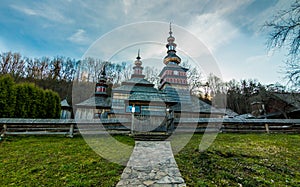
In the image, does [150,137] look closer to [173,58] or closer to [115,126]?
[115,126]

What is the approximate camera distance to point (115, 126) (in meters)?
9.96

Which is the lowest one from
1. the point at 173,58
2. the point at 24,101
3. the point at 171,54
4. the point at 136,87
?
the point at 24,101

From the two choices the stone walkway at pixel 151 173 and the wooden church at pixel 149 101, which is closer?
the stone walkway at pixel 151 173

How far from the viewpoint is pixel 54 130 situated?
29.2 ft

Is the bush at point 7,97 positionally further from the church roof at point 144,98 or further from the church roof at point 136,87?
the church roof at point 136,87

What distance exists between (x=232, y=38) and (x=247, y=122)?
241 inches

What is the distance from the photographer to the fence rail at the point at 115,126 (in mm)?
8320

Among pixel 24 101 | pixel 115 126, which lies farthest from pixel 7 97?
pixel 115 126

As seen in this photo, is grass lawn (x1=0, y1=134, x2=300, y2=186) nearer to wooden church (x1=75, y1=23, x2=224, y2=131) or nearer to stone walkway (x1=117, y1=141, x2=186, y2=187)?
stone walkway (x1=117, y1=141, x2=186, y2=187)

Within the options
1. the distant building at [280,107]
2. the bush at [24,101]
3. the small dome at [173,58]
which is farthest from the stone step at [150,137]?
the distant building at [280,107]

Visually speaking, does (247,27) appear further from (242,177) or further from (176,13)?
(242,177)

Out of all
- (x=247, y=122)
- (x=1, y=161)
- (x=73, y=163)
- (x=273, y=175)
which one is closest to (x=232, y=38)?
(x=247, y=122)

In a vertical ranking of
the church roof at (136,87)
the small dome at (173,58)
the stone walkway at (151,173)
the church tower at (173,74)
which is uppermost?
the small dome at (173,58)

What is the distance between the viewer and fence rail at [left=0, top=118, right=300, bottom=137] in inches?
328
